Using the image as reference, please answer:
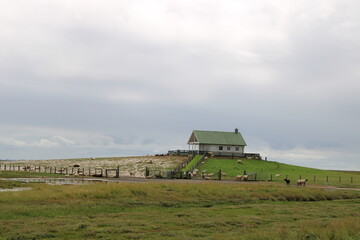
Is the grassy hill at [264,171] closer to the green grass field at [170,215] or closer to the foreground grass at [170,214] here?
the green grass field at [170,215]

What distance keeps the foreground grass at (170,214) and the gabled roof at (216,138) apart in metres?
54.8

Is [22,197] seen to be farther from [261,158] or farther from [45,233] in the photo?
[261,158]

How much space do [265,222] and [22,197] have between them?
1730 centimetres

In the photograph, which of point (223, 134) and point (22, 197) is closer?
point (22, 197)

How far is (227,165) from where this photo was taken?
264 ft

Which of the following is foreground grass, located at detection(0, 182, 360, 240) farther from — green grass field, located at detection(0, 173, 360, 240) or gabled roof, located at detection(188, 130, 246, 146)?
gabled roof, located at detection(188, 130, 246, 146)

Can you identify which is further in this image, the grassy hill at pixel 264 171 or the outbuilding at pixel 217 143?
the outbuilding at pixel 217 143

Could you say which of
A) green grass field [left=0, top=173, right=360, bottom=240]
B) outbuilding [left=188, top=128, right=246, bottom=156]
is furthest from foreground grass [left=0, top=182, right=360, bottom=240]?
outbuilding [left=188, top=128, right=246, bottom=156]

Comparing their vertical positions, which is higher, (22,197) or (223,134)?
(223,134)

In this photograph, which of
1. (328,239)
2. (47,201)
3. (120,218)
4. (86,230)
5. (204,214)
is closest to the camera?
(328,239)

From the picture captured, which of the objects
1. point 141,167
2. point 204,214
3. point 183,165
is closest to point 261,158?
point 183,165

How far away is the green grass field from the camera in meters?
19.0

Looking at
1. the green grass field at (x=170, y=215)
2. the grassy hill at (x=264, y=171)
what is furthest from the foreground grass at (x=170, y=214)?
the grassy hill at (x=264, y=171)

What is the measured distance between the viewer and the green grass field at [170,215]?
1905 centimetres
